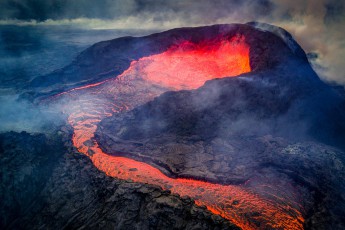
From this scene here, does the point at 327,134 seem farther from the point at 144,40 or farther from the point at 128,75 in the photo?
the point at 144,40

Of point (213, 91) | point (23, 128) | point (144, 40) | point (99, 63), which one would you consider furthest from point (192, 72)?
point (23, 128)

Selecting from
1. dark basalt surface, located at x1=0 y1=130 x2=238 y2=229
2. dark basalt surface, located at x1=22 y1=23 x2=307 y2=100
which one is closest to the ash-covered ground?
dark basalt surface, located at x1=0 y1=130 x2=238 y2=229

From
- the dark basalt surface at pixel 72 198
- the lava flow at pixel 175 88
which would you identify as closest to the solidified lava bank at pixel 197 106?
the lava flow at pixel 175 88

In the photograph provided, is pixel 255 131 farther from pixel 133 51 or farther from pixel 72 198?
pixel 133 51

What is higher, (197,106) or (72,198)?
(197,106)

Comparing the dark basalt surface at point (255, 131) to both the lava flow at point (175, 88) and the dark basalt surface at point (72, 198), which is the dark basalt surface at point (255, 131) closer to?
the lava flow at point (175, 88)

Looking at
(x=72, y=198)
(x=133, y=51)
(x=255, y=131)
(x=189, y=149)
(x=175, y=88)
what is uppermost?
(x=133, y=51)

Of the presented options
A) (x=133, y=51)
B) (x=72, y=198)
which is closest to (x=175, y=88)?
(x=133, y=51)
